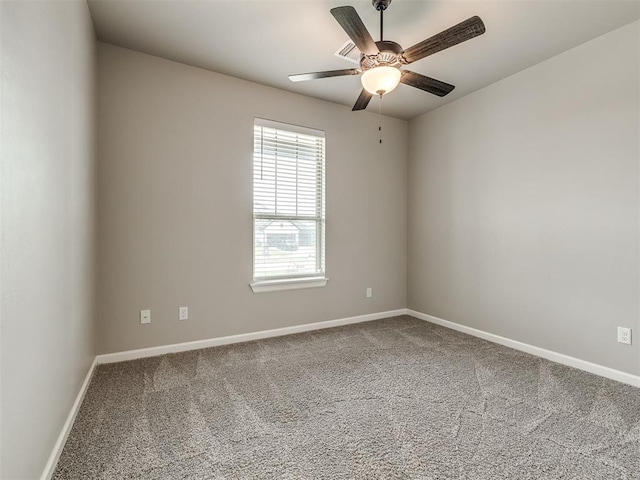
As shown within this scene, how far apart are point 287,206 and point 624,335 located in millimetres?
3096

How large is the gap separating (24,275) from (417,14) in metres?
2.69

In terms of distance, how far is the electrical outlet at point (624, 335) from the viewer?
2346mm

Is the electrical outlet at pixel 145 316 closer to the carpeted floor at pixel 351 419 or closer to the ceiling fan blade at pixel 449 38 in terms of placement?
the carpeted floor at pixel 351 419

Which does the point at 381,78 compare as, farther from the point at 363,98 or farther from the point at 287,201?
the point at 287,201

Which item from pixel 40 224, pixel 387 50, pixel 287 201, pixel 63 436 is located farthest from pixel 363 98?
pixel 63 436

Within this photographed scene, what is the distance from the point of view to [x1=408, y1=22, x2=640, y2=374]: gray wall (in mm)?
2383

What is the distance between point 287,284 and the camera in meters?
3.44

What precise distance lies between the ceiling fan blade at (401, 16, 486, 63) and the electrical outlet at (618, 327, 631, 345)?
2.40 meters

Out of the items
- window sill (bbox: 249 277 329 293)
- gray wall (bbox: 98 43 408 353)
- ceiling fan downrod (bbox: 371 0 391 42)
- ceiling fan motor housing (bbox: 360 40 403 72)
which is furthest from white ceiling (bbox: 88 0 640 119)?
window sill (bbox: 249 277 329 293)

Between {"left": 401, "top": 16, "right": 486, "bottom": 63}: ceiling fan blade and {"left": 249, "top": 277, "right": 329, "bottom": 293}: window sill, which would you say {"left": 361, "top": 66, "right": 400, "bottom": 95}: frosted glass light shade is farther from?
{"left": 249, "top": 277, "right": 329, "bottom": 293}: window sill

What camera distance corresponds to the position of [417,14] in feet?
7.23

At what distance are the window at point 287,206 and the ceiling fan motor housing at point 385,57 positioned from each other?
150 cm

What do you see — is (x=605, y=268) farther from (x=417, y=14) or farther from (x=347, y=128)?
(x=347, y=128)

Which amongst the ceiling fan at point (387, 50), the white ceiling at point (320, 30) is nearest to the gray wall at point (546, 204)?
the white ceiling at point (320, 30)
